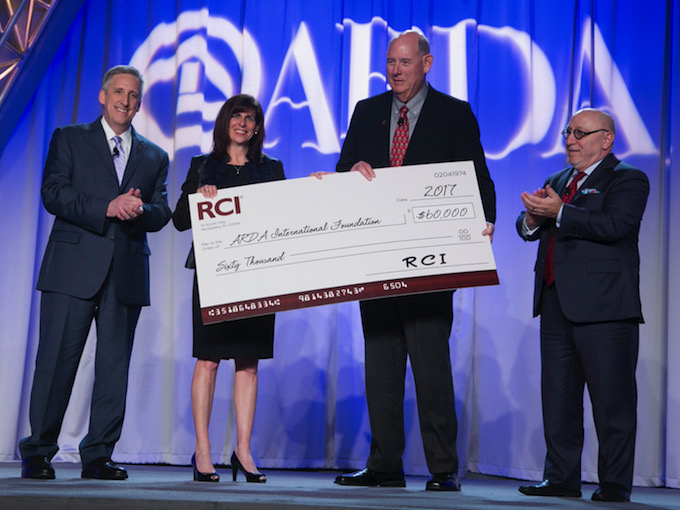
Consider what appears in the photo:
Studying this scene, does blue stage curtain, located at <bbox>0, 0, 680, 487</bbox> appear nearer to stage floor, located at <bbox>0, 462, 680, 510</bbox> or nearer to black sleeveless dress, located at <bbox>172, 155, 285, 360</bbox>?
stage floor, located at <bbox>0, 462, 680, 510</bbox>

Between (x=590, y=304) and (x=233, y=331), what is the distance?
4.31 ft

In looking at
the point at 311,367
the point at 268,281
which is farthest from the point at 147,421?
the point at 268,281

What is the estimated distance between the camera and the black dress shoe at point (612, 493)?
9.26 ft

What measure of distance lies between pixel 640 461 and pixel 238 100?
2.55 m

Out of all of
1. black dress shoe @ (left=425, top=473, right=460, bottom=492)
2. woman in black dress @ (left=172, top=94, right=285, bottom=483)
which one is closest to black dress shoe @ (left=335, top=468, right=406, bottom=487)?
black dress shoe @ (left=425, top=473, right=460, bottom=492)

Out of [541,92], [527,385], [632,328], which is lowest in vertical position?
[527,385]

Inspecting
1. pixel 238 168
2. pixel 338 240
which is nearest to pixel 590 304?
pixel 338 240

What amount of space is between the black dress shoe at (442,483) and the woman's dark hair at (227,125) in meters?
1.37

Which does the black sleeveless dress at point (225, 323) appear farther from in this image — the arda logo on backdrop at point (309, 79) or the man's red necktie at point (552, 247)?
the arda logo on backdrop at point (309, 79)

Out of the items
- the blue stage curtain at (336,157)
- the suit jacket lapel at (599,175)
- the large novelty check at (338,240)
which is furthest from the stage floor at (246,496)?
the suit jacket lapel at (599,175)

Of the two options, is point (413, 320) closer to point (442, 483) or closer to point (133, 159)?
point (442, 483)

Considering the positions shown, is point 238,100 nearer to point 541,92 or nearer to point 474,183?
point 474,183

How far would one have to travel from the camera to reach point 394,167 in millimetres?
2994

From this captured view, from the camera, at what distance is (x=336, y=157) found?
4.48 metres
